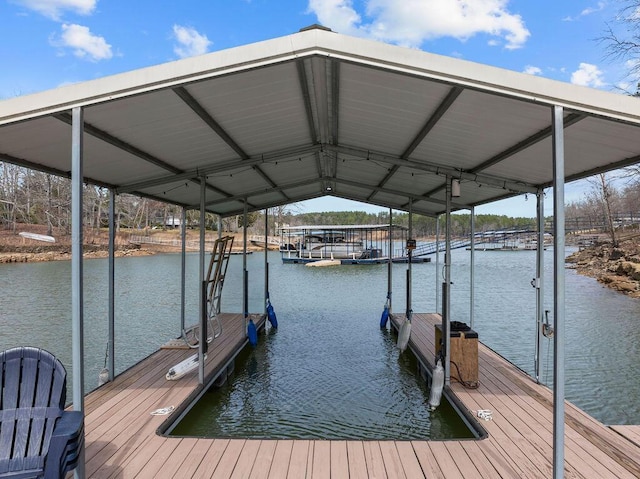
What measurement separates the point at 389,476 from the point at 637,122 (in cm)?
272

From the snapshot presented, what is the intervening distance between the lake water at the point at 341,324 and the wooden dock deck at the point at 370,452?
4.81 feet

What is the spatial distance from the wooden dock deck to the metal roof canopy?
232cm

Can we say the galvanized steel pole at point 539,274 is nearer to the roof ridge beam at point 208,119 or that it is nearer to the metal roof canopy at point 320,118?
the metal roof canopy at point 320,118

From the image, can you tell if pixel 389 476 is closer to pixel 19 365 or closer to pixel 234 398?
pixel 19 365

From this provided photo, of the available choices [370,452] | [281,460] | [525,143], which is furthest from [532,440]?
[525,143]

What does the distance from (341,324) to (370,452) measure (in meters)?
7.02

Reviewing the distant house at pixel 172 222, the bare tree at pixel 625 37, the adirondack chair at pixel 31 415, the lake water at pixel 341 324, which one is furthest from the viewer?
the distant house at pixel 172 222

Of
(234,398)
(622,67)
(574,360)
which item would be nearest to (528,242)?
(622,67)

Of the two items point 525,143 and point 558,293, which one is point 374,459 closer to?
point 558,293

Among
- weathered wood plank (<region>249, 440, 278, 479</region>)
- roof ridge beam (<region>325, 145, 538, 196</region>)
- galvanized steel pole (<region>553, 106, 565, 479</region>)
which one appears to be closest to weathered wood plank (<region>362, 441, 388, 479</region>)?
weathered wood plank (<region>249, 440, 278, 479</region>)

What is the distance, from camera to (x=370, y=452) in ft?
10.6

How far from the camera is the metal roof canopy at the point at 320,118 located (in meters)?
2.54

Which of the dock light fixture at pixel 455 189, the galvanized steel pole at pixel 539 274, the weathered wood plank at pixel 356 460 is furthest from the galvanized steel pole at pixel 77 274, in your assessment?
the galvanized steel pole at pixel 539 274

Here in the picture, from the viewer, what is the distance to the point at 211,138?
164 inches
